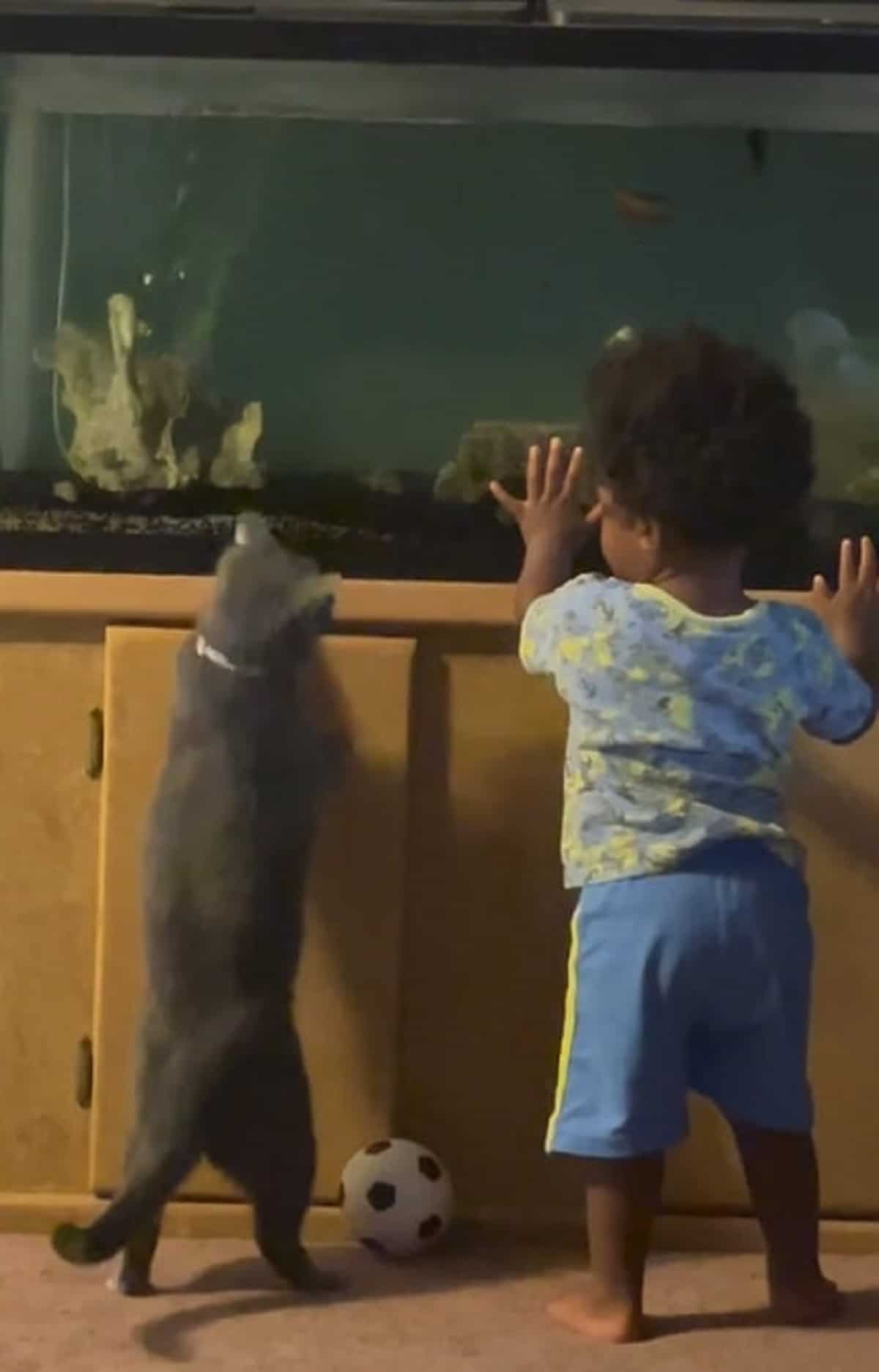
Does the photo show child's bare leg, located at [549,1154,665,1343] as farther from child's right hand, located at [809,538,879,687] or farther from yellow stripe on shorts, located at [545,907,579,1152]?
child's right hand, located at [809,538,879,687]

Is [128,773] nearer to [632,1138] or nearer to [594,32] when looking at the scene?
[632,1138]

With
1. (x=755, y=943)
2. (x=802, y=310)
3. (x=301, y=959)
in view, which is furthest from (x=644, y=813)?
(x=802, y=310)

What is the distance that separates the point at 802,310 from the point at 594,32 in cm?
40

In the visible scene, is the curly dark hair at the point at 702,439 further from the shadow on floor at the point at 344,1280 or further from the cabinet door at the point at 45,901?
the shadow on floor at the point at 344,1280

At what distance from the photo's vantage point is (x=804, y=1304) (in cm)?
162

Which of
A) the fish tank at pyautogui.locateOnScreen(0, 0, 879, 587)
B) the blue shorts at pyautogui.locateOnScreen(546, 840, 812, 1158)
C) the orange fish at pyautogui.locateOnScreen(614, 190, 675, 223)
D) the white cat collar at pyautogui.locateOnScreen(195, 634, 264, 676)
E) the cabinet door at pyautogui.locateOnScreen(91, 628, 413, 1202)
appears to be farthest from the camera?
the orange fish at pyautogui.locateOnScreen(614, 190, 675, 223)

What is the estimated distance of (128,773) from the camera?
5.85ft

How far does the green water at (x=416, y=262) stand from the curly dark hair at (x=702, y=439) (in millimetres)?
407

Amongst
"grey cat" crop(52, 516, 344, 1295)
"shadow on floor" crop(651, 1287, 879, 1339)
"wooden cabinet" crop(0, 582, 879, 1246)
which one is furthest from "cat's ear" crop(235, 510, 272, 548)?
"shadow on floor" crop(651, 1287, 879, 1339)

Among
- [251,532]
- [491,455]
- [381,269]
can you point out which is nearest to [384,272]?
[381,269]

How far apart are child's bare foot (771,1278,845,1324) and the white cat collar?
0.72 m

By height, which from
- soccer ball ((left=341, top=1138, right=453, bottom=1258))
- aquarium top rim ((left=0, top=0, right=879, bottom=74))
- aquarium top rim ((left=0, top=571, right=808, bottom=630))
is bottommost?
soccer ball ((left=341, top=1138, right=453, bottom=1258))

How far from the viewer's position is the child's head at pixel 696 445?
1.56m

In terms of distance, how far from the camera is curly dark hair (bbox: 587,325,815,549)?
156 centimetres
